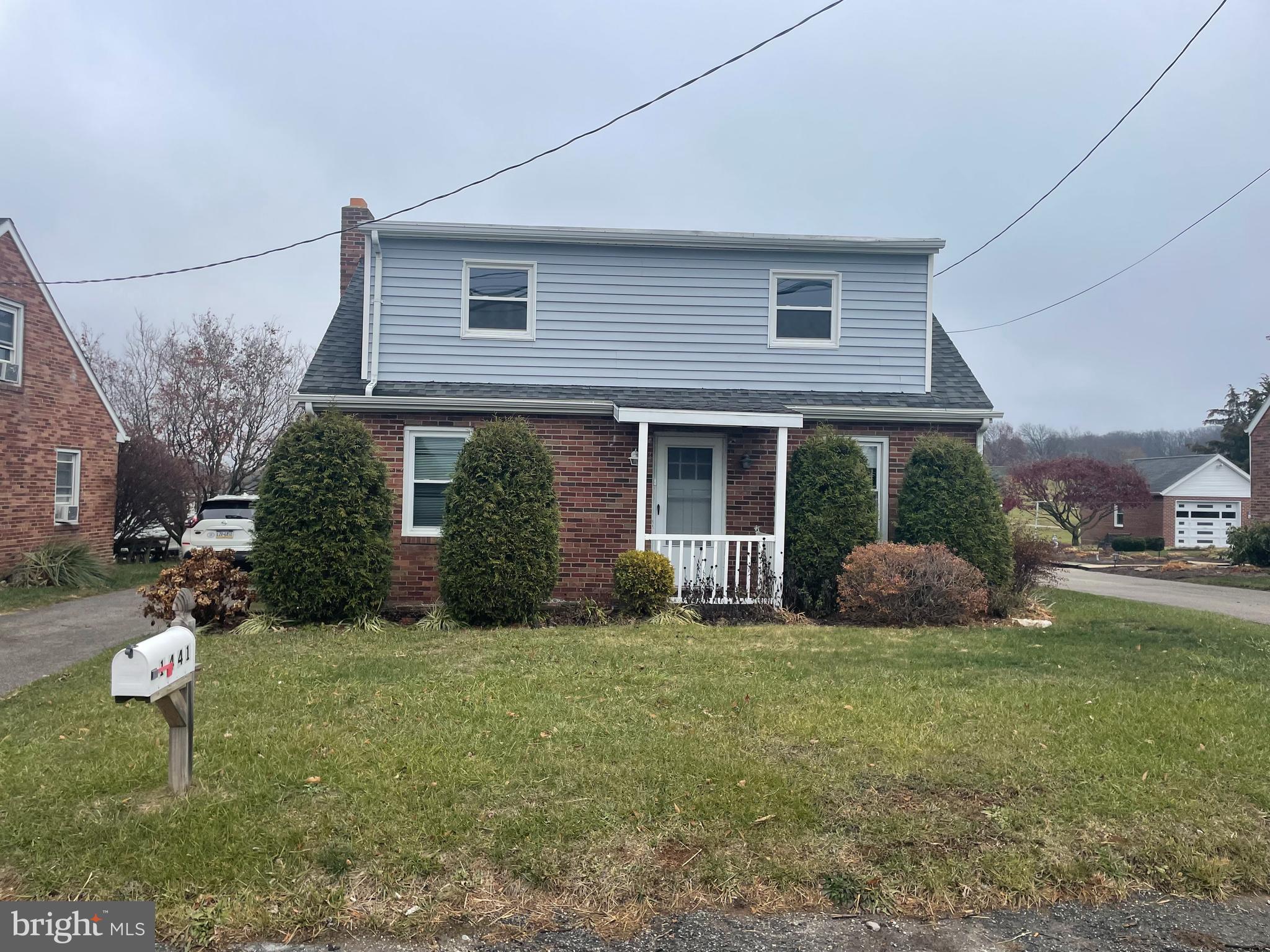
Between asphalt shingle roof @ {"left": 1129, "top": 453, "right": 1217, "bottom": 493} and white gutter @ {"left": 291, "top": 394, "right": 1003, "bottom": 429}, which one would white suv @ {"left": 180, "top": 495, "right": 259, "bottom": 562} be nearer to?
white gutter @ {"left": 291, "top": 394, "right": 1003, "bottom": 429}

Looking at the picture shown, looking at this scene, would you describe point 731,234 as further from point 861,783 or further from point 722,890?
point 722,890

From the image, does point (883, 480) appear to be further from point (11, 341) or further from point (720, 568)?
point (11, 341)

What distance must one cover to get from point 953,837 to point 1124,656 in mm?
4991

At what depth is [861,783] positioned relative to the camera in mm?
4449

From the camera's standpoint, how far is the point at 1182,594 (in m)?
16.7

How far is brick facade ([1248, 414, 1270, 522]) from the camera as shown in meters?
25.6

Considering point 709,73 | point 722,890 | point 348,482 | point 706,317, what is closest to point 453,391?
point 348,482

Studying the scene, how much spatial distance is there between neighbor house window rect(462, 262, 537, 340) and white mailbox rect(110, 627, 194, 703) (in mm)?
8722

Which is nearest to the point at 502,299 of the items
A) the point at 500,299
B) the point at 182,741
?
the point at 500,299

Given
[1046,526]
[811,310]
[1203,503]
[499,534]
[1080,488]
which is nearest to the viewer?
[499,534]

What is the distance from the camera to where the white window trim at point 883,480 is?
39.4ft

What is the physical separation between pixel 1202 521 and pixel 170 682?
144 feet

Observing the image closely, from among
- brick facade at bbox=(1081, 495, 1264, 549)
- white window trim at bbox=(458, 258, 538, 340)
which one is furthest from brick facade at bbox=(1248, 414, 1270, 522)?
white window trim at bbox=(458, 258, 538, 340)

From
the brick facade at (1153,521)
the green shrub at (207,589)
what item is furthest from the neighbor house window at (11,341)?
the brick facade at (1153,521)
